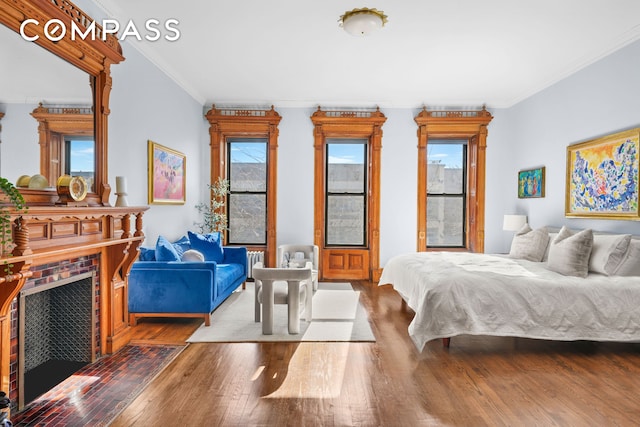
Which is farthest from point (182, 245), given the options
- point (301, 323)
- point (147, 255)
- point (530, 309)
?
point (530, 309)

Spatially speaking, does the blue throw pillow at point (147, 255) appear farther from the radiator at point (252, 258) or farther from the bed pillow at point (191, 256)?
the radiator at point (252, 258)

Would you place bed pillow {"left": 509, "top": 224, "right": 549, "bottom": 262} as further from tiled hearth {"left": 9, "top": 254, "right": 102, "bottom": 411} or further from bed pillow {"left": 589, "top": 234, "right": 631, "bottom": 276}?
tiled hearth {"left": 9, "top": 254, "right": 102, "bottom": 411}

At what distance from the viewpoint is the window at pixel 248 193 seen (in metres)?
6.66

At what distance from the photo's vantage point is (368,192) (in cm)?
661

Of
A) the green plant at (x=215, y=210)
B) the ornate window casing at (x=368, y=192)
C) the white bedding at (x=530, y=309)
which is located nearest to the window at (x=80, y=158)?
the white bedding at (x=530, y=309)

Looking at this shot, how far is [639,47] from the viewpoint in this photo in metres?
3.85

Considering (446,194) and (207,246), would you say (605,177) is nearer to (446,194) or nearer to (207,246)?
(446,194)

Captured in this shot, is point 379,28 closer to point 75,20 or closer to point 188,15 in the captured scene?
point 188,15

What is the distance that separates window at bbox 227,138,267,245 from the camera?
6.66m

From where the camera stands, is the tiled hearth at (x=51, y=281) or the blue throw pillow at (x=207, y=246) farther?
the blue throw pillow at (x=207, y=246)

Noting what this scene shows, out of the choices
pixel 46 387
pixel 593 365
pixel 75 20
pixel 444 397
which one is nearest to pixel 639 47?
pixel 593 365

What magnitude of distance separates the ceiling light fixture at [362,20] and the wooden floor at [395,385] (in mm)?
2919

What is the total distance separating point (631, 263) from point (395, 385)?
8.53 feet

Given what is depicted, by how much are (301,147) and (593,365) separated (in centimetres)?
481
